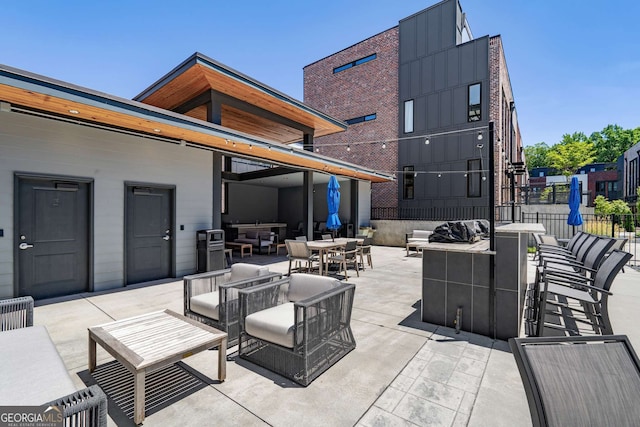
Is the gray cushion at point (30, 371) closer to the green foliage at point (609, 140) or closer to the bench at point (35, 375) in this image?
the bench at point (35, 375)

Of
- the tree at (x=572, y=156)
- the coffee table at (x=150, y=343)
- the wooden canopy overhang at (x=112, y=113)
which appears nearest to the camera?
Result: the coffee table at (x=150, y=343)

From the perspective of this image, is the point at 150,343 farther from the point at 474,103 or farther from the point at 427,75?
the point at 427,75

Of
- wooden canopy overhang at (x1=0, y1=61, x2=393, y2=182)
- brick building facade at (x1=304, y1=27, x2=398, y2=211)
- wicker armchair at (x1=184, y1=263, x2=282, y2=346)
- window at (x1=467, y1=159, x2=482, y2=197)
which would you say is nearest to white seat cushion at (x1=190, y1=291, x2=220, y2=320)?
wicker armchair at (x1=184, y1=263, x2=282, y2=346)

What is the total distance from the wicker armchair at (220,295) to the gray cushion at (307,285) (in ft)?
1.03

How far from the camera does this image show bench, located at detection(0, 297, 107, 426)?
1.35 m

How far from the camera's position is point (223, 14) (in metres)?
8.14

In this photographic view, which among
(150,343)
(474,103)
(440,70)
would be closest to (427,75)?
(440,70)

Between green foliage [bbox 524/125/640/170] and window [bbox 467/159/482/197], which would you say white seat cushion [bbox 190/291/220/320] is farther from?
green foliage [bbox 524/125/640/170]

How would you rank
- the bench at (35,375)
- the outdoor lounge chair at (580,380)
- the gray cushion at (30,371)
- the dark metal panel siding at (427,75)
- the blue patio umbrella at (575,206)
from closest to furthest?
the outdoor lounge chair at (580,380)
the bench at (35,375)
the gray cushion at (30,371)
the blue patio umbrella at (575,206)
the dark metal panel siding at (427,75)

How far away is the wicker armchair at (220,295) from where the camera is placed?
10.2 feet

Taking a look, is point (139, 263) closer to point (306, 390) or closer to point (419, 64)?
point (306, 390)

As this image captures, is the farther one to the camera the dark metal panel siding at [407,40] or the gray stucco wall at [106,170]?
the dark metal panel siding at [407,40]

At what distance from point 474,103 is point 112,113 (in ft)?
44.7

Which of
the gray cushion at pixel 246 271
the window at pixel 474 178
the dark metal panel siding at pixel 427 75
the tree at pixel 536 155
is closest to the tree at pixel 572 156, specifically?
the tree at pixel 536 155
